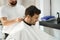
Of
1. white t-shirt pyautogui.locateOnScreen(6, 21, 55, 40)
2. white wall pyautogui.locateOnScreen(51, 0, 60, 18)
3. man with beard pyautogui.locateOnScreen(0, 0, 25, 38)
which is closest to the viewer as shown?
white t-shirt pyautogui.locateOnScreen(6, 21, 55, 40)

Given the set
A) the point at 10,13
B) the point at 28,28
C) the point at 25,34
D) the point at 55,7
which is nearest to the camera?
the point at 25,34

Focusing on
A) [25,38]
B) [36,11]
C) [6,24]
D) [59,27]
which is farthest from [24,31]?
[59,27]

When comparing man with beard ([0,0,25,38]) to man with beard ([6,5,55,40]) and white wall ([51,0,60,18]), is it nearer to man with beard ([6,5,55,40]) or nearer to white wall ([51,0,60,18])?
man with beard ([6,5,55,40])

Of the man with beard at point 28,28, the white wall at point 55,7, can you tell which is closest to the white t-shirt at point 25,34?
the man with beard at point 28,28

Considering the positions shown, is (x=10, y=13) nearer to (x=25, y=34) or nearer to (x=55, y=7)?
(x=25, y=34)

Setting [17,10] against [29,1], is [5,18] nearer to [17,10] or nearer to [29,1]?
[17,10]

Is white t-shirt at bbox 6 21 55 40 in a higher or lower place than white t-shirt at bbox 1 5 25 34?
lower

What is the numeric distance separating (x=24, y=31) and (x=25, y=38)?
76mm

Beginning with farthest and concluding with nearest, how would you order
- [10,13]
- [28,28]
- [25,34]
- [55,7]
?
[55,7] < [10,13] < [28,28] < [25,34]

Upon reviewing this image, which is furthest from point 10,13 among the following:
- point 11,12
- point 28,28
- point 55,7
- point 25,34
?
point 55,7

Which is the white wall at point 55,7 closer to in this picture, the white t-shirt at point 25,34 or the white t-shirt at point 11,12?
the white t-shirt at point 11,12

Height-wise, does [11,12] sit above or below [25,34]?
above

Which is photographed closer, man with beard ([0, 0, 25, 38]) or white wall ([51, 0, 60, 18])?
man with beard ([0, 0, 25, 38])

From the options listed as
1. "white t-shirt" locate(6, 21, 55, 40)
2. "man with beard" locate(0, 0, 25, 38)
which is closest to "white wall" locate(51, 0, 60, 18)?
"man with beard" locate(0, 0, 25, 38)
